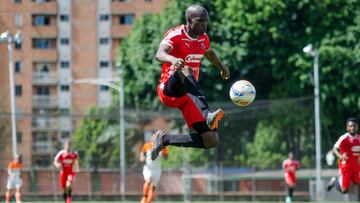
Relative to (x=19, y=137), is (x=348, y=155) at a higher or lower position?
lower

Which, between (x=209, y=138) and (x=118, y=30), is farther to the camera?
(x=118, y=30)

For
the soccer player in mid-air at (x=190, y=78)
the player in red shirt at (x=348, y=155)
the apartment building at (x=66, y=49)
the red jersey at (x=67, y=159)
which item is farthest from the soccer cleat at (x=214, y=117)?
the apartment building at (x=66, y=49)

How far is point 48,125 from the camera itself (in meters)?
44.1

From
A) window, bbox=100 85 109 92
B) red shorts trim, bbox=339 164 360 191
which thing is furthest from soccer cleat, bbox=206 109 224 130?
window, bbox=100 85 109 92

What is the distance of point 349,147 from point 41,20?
71217 mm

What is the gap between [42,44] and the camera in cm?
9825

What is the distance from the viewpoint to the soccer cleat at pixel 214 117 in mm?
17328

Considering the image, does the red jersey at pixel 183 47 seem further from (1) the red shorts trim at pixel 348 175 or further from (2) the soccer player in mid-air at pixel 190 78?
(1) the red shorts trim at pixel 348 175

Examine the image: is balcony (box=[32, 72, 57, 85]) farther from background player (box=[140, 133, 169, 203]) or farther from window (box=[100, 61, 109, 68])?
background player (box=[140, 133, 169, 203])

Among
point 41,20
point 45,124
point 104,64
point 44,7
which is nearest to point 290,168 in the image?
point 45,124

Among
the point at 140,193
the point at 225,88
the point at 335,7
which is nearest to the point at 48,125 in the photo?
the point at 140,193

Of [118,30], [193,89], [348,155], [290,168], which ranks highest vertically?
[118,30]

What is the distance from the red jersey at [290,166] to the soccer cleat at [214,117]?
24073 millimetres

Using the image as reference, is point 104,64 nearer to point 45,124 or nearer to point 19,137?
point 45,124
